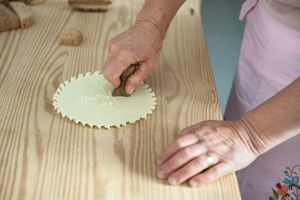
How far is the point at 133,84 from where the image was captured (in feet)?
2.88

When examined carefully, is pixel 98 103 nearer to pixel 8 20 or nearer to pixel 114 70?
pixel 114 70

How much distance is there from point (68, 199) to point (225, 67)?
168 centimetres

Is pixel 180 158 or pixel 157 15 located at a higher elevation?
pixel 157 15

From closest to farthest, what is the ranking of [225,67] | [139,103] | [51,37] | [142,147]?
[142,147]
[139,103]
[51,37]
[225,67]

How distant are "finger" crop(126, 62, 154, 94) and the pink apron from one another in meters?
0.28

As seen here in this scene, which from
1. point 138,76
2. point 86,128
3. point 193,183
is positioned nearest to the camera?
point 193,183

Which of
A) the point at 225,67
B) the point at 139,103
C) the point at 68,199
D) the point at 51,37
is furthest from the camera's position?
the point at 225,67

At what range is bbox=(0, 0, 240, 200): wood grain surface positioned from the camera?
0.67 m

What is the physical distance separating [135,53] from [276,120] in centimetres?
33

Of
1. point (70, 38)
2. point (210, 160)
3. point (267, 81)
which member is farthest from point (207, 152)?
point (70, 38)

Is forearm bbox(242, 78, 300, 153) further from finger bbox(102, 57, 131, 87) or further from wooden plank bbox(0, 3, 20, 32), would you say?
wooden plank bbox(0, 3, 20, 32)

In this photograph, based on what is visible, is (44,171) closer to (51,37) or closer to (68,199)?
(68,199)

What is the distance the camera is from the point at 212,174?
0.69 metres

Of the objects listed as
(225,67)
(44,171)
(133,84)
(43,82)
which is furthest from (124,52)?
(225,67)
